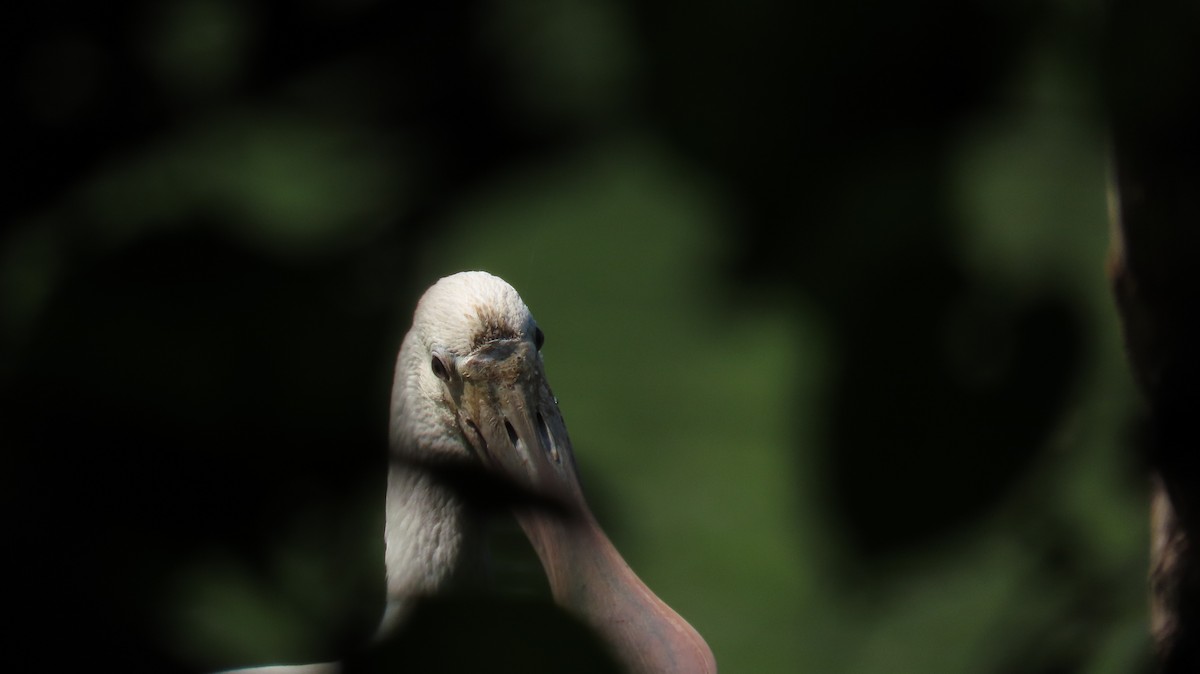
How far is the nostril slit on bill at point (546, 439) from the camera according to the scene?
2.07 metres

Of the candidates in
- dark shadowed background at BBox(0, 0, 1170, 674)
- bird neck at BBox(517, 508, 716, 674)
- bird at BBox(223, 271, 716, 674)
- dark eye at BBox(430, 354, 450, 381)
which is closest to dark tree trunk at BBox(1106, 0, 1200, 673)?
dark shadowed background at BBox(0, 0, 1170, 674)

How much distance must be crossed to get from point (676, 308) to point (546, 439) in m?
1.26

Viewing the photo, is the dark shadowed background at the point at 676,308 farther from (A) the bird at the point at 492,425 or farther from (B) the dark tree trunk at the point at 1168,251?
(A) the bird at the point at 492,425

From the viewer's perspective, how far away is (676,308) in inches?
36.1

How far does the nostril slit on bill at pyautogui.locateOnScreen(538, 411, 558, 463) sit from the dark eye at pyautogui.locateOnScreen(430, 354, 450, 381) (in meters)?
0.23

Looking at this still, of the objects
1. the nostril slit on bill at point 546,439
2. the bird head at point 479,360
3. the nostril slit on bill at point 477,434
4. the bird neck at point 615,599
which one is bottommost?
the bird neck at point 615,599

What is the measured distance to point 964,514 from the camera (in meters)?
0.64

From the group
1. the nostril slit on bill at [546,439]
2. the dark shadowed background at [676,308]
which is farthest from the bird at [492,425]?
the dark shadowed background at [676,308]

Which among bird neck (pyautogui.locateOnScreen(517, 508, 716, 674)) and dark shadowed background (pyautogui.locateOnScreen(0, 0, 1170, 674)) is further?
bird neck (pyautogui.locateOnScreen(517, 508, 716, 674))

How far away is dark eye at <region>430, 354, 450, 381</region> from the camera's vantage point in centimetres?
238

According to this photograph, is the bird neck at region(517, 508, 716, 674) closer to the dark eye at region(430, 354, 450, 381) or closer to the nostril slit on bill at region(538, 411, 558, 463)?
the nostril slit on bill at region(538, 411, 558, 463)

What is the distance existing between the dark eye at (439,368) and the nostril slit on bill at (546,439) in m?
0.23

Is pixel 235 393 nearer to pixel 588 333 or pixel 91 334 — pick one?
pixel 91 334

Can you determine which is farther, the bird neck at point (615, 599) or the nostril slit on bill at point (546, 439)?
the nostril slit on bill at point (546, 439)
